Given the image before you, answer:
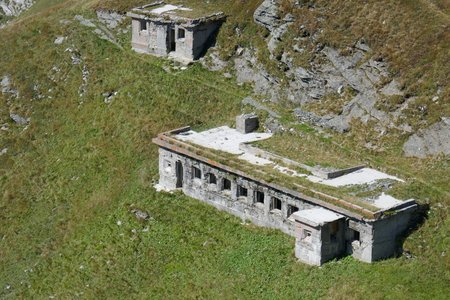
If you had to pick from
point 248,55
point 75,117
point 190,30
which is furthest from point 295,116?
point 75,117

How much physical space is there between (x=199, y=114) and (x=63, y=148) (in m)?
9.33

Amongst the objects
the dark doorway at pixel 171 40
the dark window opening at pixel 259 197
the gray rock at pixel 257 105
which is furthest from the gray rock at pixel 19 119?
the dark window opening at pixel 259 197

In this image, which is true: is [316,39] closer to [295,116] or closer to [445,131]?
[295,116]

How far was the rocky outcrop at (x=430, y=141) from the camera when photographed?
169ft

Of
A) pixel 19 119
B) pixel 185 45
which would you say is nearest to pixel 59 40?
pixel 19 119

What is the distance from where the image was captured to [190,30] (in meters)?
66.8

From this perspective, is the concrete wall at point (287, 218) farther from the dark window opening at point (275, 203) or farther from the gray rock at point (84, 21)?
the gray rock at point (84, 21)

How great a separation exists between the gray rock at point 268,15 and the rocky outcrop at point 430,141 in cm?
1447

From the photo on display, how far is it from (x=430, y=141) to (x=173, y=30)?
22952mm

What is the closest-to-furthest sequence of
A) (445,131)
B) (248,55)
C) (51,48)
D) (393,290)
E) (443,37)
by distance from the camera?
1. (393,290)
2. (445,131)
3. (443,37)
4. (248,55)
5. (51,48)

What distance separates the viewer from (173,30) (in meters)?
68.6

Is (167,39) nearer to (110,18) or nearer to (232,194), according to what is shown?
(110,18)

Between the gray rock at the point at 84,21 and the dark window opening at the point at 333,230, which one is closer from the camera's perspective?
the dark window opening at the point at 333,230

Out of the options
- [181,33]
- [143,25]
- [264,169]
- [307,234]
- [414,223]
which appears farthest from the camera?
[143,25]
